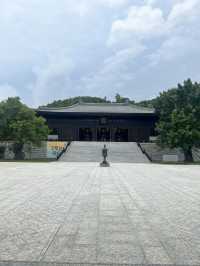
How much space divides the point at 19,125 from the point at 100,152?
898 centimetres

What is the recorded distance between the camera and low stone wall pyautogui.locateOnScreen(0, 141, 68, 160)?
36.2 m

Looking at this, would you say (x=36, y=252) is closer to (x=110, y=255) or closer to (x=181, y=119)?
(x=110, y=255)

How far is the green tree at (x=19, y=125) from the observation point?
105ft

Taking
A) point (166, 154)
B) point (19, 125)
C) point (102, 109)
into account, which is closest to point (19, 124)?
point (19, 125)

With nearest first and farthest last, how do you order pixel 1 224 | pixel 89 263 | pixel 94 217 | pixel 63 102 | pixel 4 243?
pixel 89 263, pixel 4 243, pixel 1 224, pixel 94 217, pixel 63 102

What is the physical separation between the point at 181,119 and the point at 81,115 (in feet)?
50.7

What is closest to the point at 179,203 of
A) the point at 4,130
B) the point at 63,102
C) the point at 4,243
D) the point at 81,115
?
the point at 4,243

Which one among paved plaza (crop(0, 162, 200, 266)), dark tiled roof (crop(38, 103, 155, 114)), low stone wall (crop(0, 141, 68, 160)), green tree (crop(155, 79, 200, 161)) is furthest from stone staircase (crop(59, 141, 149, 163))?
paved plaza (crop(0, 162, 200, 266))

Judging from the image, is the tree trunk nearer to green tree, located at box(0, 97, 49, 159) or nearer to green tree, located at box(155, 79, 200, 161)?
green tree, located at box(155, 79, 200, 161)

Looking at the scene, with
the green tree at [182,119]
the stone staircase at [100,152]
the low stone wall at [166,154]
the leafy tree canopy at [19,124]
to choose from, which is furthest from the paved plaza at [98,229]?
the low stone wall at [166,154]

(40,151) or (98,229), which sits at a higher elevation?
(40,151)

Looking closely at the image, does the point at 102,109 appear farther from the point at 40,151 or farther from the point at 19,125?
the point at 19,125

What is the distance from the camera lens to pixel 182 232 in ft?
16.4

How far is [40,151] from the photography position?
38000 millimetres
